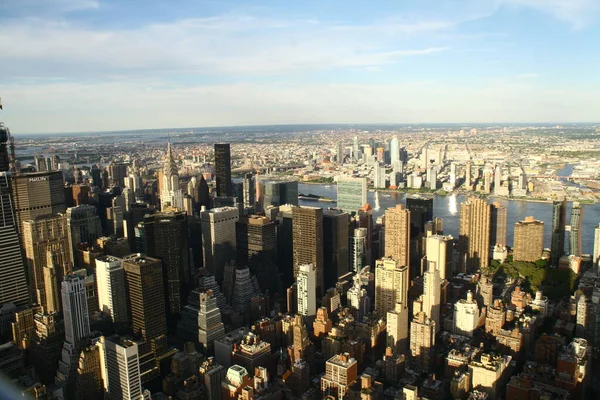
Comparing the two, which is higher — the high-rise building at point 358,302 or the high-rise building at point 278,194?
the high-rise building at point 278,194

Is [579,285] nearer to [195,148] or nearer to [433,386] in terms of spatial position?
[433,386]

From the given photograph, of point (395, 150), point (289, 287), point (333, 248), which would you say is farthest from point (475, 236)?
point (395, 150)

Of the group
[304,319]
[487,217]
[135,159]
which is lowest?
[304,319]

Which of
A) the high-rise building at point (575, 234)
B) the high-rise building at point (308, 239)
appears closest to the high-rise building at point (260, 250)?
the high-rise building at point (308, 239)

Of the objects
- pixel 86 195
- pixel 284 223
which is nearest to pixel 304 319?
pixel 284 223

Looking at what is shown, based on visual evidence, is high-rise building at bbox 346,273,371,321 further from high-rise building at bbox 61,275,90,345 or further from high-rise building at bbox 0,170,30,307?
high-rise building at bbox 0,170,30,307

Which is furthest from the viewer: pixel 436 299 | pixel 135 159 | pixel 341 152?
pixel 341 152

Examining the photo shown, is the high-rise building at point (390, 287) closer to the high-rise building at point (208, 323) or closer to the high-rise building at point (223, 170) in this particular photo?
the high-rise building at point (208, 323)
